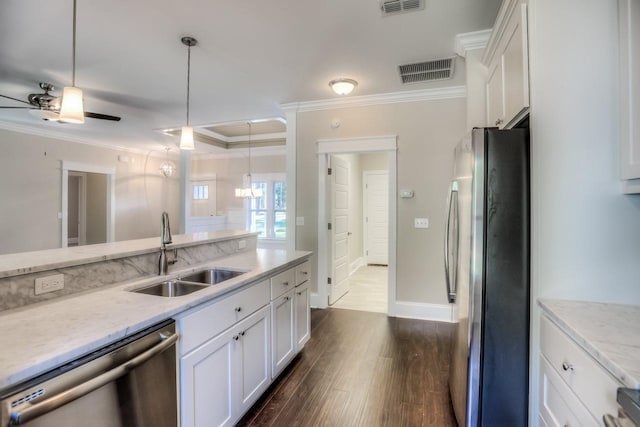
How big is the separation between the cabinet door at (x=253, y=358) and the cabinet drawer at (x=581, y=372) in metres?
1.53

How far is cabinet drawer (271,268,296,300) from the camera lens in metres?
2.19

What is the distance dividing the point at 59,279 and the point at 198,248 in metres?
1.00

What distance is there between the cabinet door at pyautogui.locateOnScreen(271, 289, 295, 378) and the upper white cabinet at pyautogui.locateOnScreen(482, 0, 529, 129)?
1.93 metres

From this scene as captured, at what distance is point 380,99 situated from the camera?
3770 mm

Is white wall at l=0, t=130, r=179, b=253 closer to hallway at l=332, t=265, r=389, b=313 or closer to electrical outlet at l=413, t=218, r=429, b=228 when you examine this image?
hallway at l=332, t=265, r=389, b=313

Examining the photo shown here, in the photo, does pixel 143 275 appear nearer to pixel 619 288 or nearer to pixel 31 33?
pixel 31 33

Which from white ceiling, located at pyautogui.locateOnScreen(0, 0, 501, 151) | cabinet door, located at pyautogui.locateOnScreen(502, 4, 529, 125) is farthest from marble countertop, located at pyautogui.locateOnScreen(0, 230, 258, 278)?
cabinet door, located at pyautogui.locateOnScreen(502, 4, 529, 125)

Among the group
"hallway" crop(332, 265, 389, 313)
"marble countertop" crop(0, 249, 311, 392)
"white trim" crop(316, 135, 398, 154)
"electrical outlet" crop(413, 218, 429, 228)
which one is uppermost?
"white trim" crop(316, 135, 398, 154)

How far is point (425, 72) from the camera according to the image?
3.15m

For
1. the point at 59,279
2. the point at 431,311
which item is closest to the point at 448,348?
the point at 431,311

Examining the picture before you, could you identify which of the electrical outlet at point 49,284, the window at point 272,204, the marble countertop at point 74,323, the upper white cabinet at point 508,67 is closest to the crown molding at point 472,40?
the upper white cabinet at point 508,67

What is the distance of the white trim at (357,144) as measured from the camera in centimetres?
374

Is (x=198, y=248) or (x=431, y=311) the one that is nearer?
(x=198, y=248)

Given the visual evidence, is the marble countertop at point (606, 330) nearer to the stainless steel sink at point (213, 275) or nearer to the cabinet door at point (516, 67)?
the cabinet door at point (516, 67)
